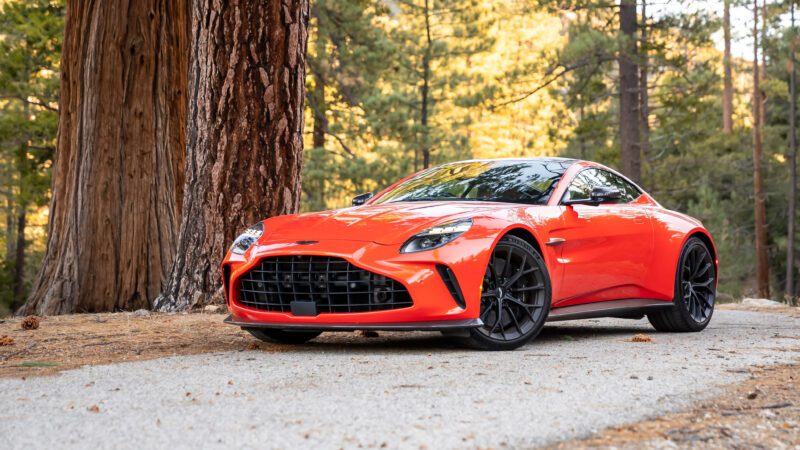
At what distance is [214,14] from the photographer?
932cm

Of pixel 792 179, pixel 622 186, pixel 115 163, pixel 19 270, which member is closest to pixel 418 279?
pixel 622 186

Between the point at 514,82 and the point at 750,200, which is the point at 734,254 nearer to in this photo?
the point at 750,200

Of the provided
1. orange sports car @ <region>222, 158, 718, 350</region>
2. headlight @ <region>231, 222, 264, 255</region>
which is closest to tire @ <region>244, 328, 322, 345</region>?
orange sports car @ <region>222, 158, 718, 350</region>

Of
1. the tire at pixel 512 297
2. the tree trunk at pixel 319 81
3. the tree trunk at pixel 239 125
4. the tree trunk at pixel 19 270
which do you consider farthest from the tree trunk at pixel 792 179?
the tire at pixel 512 297

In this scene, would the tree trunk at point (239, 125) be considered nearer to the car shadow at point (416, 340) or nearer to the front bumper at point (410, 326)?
the car shadow at point (416, 340)

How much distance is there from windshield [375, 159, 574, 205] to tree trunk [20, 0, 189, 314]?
15.2 ft

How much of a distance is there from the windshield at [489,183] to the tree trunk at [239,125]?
6.21ft

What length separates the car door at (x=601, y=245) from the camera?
7.03m

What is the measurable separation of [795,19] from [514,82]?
53.5 feet

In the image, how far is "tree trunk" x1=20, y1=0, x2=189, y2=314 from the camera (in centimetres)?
1130

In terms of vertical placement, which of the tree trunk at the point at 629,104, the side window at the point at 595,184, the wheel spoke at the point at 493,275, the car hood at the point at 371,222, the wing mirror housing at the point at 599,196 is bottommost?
the wheel spoke at the point at 493,275

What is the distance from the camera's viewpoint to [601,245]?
7.36m

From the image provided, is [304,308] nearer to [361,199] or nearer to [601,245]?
[361,199]

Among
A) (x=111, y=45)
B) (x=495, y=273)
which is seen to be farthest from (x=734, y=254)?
(x=495, y=273)
